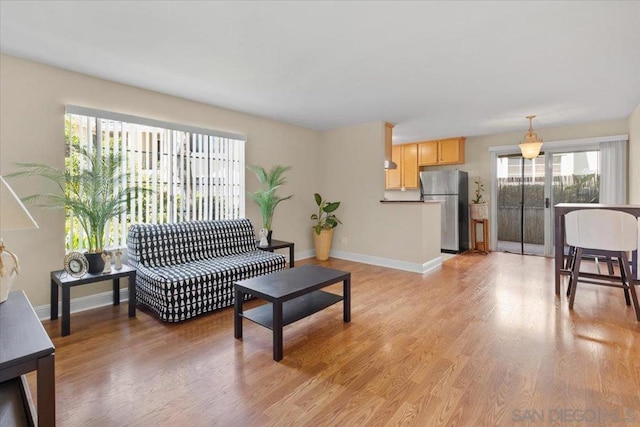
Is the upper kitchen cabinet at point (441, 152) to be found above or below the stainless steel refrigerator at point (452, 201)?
above

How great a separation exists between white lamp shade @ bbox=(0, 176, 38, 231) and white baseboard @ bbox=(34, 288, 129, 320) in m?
2.10

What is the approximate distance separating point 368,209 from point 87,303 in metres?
3.85

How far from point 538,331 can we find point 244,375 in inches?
91.4

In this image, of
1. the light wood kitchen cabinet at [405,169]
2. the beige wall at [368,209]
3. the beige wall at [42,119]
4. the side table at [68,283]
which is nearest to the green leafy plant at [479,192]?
the light wood kitchen cabinet at [405,169]

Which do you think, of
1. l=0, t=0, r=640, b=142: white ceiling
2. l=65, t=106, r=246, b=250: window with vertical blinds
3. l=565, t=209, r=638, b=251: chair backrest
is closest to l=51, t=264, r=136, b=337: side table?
l=65, t=106, r=246, b=250: window with vertical blinds

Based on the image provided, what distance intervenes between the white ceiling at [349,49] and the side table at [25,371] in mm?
1931

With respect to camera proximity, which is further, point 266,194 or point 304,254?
point 304,254

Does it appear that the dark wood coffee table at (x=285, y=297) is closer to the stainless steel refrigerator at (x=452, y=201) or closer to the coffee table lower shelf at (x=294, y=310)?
the coffee table lower shelf at (x=294, y=310)

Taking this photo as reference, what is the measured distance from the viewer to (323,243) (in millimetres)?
5297

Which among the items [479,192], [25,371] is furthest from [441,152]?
[25,371]

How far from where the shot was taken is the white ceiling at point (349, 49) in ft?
6.56

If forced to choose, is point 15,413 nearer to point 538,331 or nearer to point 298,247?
point 538,331

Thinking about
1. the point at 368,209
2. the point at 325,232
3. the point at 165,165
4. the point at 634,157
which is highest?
the point at 634,157

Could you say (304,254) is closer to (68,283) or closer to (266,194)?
(266,194)
